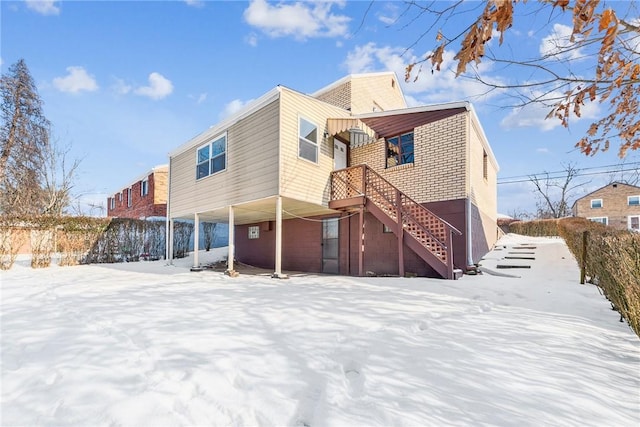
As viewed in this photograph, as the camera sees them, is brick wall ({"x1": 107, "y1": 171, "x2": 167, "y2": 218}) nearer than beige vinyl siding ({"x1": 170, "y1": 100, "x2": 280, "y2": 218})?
No

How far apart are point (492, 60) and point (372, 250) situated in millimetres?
7249

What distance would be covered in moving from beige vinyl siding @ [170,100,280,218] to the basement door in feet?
10.6

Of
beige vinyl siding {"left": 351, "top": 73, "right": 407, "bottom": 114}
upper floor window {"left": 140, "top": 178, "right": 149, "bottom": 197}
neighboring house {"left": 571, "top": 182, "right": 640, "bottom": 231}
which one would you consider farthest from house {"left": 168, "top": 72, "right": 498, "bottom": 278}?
neighboring house {"left": 571, "top": 182, "right": 640, "bottom": 231}

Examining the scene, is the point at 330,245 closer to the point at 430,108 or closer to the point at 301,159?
the point at 301,159

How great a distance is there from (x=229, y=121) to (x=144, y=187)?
16722 mm

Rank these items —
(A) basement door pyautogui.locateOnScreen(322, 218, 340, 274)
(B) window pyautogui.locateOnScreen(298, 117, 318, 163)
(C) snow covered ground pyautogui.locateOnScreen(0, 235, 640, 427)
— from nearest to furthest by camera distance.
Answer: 1. (C) snow covered ground pyautogui.locateOnScreen(0, 235, 640, 427)
2. (B) window pyautogui.locateOnScreen(298, 117, 318, 163)
3. (A) basement door pyautogui.locateOnScreen(322, 218, 340, 274)

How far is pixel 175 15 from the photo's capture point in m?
10.3

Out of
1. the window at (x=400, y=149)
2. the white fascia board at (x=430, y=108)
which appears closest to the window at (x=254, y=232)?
the window at (x=400, y=149)

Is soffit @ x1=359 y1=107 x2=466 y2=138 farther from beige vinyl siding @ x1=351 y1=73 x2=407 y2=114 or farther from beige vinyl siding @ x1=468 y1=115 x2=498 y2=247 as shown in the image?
beige vinyl siding @ x1=351 y1=73 x2=407 y2=114

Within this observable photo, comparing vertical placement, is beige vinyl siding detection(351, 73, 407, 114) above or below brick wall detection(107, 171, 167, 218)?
above

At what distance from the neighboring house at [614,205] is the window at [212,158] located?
34.1 meters

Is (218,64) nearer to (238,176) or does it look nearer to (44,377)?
(238,176)

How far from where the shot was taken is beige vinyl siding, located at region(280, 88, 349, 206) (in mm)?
8914

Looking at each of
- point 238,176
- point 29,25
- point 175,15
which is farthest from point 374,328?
point 29,25
